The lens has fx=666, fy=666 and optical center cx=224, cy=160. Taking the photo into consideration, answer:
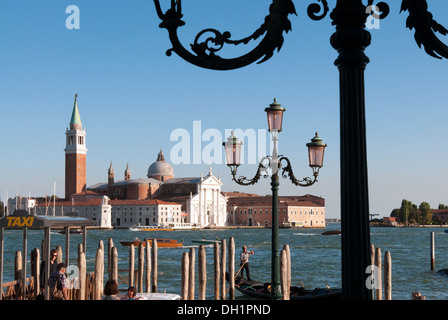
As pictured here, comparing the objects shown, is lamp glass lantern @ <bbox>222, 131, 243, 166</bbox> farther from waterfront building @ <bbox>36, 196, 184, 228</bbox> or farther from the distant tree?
the distant tree

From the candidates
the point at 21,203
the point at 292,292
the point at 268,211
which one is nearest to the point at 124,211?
the point at 21,203

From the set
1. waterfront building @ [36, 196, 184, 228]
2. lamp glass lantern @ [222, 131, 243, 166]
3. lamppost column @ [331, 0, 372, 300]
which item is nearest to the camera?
lamppost column @ [331, 0, 372, 300]

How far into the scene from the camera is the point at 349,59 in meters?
2.07

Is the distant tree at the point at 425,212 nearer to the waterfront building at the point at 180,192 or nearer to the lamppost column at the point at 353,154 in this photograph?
the waterfront building at the point at 180,192

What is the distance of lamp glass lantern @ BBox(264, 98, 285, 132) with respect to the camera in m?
6.45

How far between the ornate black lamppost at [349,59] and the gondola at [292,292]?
7.84 m

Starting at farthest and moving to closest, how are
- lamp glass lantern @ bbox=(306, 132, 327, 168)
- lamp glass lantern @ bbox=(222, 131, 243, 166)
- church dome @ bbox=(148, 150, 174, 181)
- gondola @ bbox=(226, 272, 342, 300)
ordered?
1. church dome @ bbox=(148, 150, 174, 181)
2. gondola @ bbox=(226, 272, 342, 300)
3. lamp glass lantern @ bbox=(306, 132, 327, 168)
4. lamp glass lantern @ bbox=(222, 131, 243, 166)

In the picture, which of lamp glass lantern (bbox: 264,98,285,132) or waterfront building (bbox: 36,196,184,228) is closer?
lamp glass lantern (bbox: 264,98,285,132)

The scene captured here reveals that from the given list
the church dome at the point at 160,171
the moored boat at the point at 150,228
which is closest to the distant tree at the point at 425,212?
the church dome at the point at 160,171

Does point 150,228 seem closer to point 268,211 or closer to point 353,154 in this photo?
point 268,211

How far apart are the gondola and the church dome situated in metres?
72.2

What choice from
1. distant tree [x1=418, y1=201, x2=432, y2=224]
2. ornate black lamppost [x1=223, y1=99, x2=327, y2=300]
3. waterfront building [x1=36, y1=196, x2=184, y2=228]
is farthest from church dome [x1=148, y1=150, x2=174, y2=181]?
ornate black lamppost [x1=223, y1=99, x2=327, y2=300]

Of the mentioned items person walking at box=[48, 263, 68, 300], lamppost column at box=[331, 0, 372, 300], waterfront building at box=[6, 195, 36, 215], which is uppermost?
waterfront building at box=[6, 195, 36, 215]

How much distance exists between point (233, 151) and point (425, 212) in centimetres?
10011
